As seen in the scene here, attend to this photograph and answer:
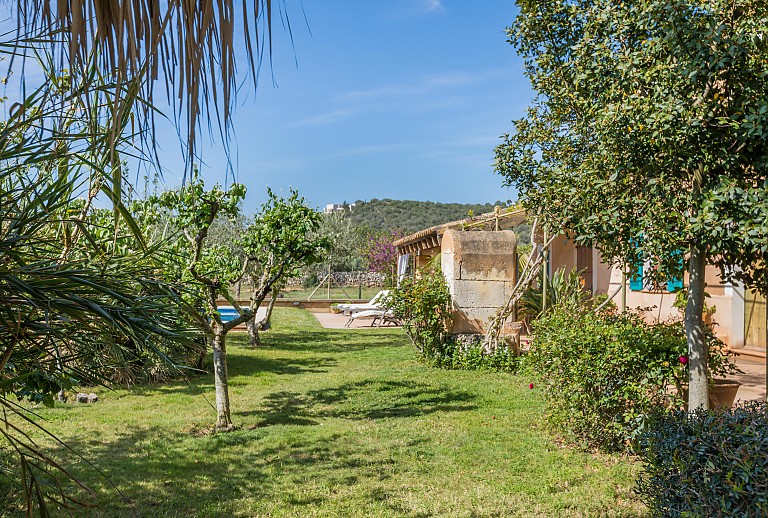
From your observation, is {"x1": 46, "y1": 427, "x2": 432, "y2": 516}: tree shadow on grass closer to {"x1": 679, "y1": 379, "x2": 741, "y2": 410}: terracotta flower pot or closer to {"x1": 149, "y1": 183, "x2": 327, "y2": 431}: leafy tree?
{"x1": 149, "y1": 183, "x2": 327, "y2": 431}: leafy tree

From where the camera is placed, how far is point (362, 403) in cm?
848

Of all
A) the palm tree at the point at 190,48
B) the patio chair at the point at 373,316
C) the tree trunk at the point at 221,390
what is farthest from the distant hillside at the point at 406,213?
the palm tree at the point at 190,48

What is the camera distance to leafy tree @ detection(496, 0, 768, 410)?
13.8 feet

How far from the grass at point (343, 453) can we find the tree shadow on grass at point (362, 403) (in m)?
0.03

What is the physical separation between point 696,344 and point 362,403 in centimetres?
457

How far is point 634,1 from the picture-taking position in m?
4.91

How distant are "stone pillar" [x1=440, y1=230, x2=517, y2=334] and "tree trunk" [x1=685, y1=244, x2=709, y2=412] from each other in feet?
19.8

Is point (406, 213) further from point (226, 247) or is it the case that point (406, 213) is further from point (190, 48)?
point (190, 48)

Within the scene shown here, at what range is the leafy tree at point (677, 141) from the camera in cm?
421

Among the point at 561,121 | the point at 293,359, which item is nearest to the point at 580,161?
the point at 561,121

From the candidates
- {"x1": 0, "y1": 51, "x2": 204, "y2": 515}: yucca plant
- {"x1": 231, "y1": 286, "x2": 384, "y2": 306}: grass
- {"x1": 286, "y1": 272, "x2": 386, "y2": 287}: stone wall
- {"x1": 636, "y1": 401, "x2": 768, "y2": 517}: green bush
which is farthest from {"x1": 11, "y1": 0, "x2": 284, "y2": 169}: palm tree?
{"x1": 286, "y1": 272, "x2": 386, "y2": 287}: stone wall

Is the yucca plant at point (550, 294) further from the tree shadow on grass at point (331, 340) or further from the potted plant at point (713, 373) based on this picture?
the potted plant at point (713, 373)

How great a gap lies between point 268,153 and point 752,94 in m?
3.54

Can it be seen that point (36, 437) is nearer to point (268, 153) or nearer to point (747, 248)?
point (268, 153)
